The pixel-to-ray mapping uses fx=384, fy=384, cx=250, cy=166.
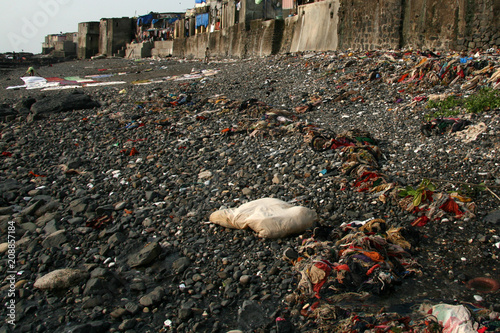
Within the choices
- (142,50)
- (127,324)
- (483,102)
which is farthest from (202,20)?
(127,324)

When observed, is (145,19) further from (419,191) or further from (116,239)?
(419,191)

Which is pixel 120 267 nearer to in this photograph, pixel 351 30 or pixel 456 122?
pixel 456 122

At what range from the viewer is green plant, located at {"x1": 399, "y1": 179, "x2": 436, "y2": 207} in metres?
3.28

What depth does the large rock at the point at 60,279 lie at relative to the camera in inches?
106

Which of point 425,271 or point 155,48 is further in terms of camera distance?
point 155,48

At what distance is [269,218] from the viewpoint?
304 centimetres

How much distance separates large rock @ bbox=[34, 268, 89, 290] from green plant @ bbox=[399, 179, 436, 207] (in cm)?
→ 269

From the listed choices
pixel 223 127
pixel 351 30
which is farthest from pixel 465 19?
pixel 223 127

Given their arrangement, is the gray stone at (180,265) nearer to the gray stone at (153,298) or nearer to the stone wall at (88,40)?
the gray stone at (153,298)

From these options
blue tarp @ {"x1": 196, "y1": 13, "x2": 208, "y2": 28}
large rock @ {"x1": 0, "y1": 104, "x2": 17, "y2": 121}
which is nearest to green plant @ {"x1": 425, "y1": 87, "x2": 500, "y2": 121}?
large rock @ {"x1": 0, "y1": 104, "x2": 17, "y2": 121}

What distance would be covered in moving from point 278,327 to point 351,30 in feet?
35.4

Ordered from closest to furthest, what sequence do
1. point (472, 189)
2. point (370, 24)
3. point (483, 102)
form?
point (472, 189) < point (483, 102) < point (370, 24)

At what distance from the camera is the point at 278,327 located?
2.18 metres

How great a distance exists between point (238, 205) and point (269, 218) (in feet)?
2.27
